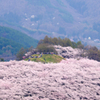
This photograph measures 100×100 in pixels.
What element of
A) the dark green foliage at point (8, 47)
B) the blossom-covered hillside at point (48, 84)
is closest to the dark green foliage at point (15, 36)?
the dark green foliage at point (8, 47)

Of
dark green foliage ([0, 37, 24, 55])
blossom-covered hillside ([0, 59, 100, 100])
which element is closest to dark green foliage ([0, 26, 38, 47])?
dark green foliage ([0, 37, 24, 55])

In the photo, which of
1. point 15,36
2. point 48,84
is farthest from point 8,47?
point 48,84

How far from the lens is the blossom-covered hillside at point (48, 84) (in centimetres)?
624

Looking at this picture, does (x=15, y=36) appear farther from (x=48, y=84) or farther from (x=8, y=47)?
(x=48, y=84)

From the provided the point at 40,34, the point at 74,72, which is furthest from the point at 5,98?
the point at 40,34

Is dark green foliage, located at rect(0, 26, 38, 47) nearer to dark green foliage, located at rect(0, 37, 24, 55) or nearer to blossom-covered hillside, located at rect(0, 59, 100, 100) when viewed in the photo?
dark green foliage, located at rect(0, 37, 24, 55)

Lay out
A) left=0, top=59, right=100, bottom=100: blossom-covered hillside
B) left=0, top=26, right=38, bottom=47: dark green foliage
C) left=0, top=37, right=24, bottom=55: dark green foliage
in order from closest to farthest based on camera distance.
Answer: left=0, top=59, right=100, bottom=100: blossom-covered hillside, left=0, top=37, right=24, bottom=55: dark green foliage, left=0, top=26, right=38, bottom=47: dark green foliage

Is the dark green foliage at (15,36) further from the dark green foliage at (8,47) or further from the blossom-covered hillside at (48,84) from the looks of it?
the blossom-covered hillside at (48,84)

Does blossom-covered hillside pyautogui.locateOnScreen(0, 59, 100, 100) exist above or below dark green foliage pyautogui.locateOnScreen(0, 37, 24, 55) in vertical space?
below

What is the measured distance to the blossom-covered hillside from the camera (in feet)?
20.5

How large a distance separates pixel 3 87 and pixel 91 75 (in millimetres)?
4610

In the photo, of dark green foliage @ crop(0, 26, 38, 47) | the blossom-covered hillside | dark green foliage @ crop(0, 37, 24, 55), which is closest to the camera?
the blossom-covered hillside

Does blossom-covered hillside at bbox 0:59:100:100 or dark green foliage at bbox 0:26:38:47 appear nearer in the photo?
blossom-covered hillside at bbox 0:59:100:100

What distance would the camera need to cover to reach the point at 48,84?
267 inches
